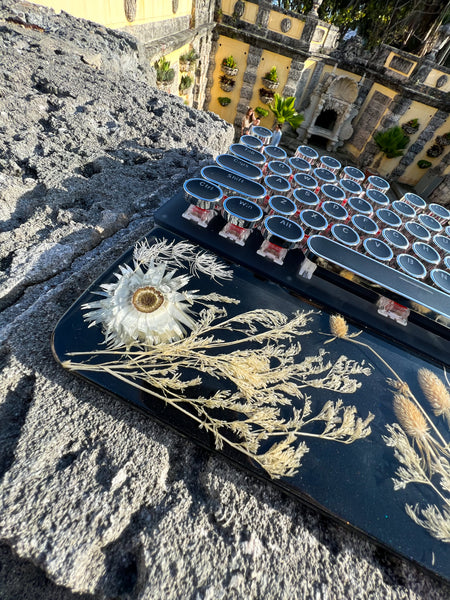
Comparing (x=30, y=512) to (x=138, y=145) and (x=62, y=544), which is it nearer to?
(x=62, y=544)

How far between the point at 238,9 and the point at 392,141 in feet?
25.9

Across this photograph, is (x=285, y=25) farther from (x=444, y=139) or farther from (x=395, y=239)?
(x=395, y=239)

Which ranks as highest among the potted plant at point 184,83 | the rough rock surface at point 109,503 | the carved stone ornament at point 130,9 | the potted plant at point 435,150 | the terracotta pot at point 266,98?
the carved stone ornament at point 130,9

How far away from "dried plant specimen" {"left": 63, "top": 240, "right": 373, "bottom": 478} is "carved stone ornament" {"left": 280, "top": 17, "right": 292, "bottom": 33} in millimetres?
13479

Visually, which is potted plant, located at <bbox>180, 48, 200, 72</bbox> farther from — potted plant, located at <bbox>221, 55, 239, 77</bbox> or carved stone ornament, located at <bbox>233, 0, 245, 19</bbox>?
carved stone ornament, located at <bbox>233, 0, 245, 19</bbox>

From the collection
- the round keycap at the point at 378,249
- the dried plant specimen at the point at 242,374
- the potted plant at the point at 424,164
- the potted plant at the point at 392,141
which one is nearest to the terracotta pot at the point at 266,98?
the potted plant at the point at 392,141

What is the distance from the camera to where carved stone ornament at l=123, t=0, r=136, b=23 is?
5.75 m

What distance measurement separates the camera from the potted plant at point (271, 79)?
38.5 ft

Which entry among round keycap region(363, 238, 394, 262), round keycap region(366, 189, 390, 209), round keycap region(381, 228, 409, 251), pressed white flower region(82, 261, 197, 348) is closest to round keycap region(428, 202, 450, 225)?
round keycap region(366, 189, 390, 209)

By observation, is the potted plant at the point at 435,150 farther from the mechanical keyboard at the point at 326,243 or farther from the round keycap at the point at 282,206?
the round keycap at the point at 282,206

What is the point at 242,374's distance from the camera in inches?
69.1

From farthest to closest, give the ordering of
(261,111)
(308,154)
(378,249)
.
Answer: (261,111), (308,154), (378,249)

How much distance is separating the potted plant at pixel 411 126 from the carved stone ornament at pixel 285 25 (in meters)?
6.13

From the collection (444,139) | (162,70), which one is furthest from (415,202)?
(444,139)
